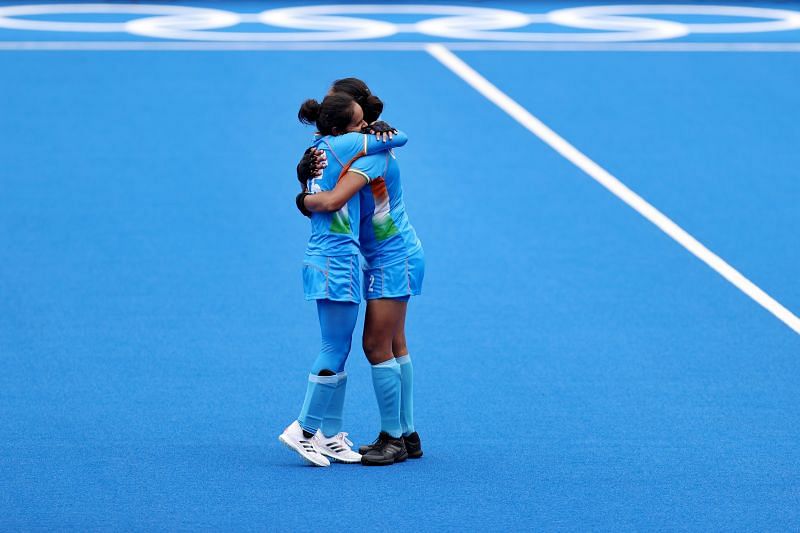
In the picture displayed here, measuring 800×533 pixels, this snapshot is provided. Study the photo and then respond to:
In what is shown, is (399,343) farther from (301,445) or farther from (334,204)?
(334,204)

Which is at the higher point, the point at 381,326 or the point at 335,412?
the point at 381,326

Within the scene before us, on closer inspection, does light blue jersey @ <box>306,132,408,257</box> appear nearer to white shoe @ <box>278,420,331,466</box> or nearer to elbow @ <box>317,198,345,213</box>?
elbow @ <box>317,198,345,213</box>

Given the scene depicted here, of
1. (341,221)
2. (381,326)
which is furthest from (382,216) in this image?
(381,326)

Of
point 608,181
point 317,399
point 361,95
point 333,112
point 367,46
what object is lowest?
point 317,399

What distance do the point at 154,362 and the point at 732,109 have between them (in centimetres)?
897

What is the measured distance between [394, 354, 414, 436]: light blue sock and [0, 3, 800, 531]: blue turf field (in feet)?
0.64

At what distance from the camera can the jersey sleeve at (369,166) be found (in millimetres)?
5793

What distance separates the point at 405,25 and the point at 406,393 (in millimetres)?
14925

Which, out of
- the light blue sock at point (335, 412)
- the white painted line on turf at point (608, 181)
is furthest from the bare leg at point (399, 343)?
the white painted line on turf at point (608, 181)

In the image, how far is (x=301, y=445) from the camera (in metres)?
6.07

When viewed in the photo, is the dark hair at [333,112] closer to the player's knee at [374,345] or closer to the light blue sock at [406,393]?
the player's knee at [374,345]

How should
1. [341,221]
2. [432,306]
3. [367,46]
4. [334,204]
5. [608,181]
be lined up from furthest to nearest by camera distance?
[367,46], [608,181], [432,306], [341,221], [334,204]

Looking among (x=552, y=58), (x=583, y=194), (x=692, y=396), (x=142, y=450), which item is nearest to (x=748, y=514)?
(x=692, y=396)

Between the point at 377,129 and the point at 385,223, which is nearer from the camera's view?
the point at 377,129
